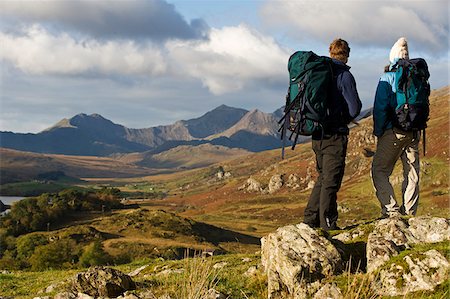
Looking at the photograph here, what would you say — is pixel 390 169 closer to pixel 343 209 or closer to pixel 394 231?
pixel 394 231

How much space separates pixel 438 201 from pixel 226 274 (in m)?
104

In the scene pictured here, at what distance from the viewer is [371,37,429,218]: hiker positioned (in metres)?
11.1

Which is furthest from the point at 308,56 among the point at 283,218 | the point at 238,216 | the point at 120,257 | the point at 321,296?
the point at 238,216

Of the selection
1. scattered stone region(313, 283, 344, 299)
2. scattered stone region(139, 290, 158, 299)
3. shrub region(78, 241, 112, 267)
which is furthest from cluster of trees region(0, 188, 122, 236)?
scattered stone region(313, 283, 344, 299)

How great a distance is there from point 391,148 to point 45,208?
124203mm

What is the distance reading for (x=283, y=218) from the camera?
159 meters

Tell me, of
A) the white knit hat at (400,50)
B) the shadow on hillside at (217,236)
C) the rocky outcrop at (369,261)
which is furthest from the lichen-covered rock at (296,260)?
the shadow on hillside at (217,236)

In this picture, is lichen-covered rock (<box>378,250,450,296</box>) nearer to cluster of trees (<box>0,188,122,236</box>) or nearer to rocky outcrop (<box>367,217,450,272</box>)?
rocky outcrop (<box>367,217,450,272</box>)

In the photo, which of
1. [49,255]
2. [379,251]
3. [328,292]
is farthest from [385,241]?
[49,255]

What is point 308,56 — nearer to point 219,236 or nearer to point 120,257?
point 120,257

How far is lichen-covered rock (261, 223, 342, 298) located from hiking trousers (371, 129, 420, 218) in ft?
13.0

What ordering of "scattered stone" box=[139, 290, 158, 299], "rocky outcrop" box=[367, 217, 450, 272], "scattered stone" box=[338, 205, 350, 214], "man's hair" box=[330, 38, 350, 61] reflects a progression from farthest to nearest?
1. "scattered stone" box=[338, 205, 350, 214]
2. "man's hair" box=[330, 38, 350, 61]
3. "rocky outcrop" box=[367, 217, 450, 272]
4. "scattered stone" box=[139, 290, 158, 299]

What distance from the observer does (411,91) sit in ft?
35.6

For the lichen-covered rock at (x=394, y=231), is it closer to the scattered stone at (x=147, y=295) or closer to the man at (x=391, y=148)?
the man at (x=391, y=148)
